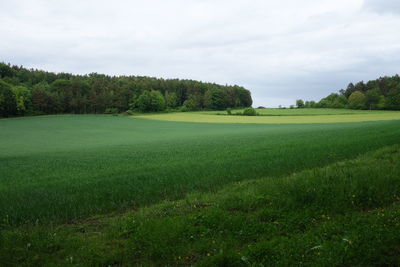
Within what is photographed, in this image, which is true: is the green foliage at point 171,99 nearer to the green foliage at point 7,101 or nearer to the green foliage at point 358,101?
the green foliage at point 7,101

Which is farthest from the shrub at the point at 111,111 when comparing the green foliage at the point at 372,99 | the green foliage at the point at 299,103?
the green foliage at the point at 299,103

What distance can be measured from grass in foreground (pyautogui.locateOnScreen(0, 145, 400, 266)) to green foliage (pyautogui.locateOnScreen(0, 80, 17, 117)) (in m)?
94.7

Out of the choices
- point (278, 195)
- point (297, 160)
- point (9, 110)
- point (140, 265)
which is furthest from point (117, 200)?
point (9, 110)

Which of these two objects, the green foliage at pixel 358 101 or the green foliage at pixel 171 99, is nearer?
the green foliage at pixel 358 101

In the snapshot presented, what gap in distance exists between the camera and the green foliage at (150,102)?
11044 cm

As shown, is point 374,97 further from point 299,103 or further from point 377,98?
point 299,103

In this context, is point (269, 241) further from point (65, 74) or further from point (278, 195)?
point (65, 74)

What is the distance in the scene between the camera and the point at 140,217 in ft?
22.8

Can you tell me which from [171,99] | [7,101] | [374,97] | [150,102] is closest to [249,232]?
[7,101]

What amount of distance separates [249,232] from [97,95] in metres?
114

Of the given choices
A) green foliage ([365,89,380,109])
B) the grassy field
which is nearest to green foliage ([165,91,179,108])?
the grassy field

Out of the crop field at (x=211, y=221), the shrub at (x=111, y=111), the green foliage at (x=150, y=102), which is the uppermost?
the green foliage at (x=150, y=102)

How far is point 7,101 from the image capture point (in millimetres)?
82625

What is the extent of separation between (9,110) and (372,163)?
341ft
